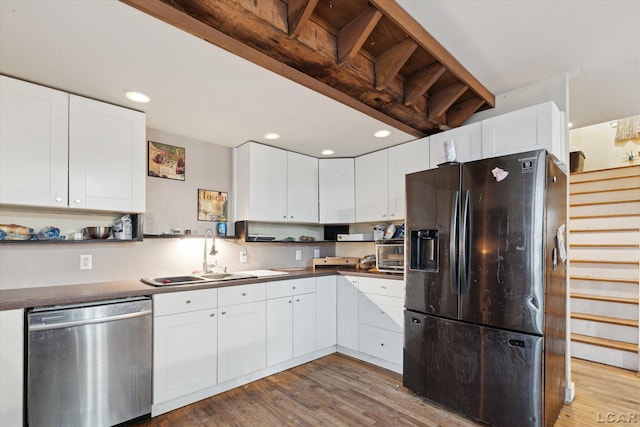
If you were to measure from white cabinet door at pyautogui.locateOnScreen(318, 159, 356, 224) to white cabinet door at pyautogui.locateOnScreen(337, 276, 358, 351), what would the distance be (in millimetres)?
783

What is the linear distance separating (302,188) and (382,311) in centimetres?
161

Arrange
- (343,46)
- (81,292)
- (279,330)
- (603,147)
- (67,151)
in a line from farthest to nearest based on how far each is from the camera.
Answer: (603,147) → (279,330) → (67,151) → (81,292) → (343,46)

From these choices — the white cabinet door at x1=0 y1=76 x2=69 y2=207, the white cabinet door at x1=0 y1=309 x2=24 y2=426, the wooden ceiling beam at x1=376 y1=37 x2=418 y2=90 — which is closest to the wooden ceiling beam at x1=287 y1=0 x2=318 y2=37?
the wooden ceiling beam at x1=376 y1=37 x2=418 y2=90

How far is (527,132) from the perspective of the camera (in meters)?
2.29

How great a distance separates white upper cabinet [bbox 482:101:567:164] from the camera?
86.5 inches

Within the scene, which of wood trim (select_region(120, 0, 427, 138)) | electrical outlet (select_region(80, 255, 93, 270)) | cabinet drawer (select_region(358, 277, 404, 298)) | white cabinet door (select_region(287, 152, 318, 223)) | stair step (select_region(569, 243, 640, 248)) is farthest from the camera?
white cabinet door (select_region(287, 152, 318, 223))

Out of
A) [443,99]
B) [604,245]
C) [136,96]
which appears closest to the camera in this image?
[136,96]

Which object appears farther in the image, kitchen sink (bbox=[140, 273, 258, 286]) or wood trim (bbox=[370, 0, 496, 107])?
kitchen sink (bbox=[140, 273, 258, 286])

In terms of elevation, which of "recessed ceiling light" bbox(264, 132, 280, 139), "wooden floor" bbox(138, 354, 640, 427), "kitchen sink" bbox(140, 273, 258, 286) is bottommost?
"wooden floor" bbox(138, 354, 640, 427)

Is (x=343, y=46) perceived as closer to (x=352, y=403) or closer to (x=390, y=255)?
(x=390, y=255)

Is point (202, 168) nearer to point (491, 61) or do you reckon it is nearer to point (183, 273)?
point (183, 273)

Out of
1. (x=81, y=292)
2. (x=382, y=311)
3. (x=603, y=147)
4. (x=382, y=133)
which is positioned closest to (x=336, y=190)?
(x=382, y=133)

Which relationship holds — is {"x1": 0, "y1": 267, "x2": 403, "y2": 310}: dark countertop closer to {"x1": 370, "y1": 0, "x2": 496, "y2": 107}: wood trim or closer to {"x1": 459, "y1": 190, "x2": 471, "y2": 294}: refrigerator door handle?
{"x1": 459, "y1": 190, "x2": 471, "y2": 294}: refrigerator door handle

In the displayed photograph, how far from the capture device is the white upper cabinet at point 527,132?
2197 mm
